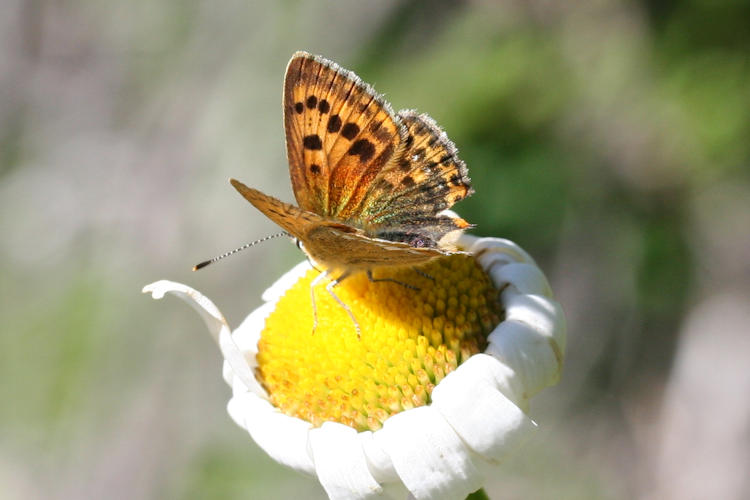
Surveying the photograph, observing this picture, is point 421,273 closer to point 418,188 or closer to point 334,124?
point 418,188

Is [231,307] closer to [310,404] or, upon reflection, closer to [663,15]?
[663,15]

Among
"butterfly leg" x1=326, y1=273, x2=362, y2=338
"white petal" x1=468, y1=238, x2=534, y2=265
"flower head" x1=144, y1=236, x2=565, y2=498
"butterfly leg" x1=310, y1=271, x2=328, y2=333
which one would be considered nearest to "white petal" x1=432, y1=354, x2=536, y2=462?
"flower head" x1=144, y1=236, x2=565, y2=498

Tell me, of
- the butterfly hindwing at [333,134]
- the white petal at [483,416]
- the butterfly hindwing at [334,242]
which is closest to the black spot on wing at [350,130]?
the butterfly hindwing at [333,134]

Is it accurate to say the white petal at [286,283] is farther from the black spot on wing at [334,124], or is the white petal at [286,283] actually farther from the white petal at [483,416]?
the white petal at [483,416]

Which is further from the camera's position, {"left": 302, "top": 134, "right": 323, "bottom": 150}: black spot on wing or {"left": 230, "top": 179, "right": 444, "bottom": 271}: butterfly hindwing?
{"left": 302, "top": 134, "right": 323, "bottom": 150}: black spot on wing

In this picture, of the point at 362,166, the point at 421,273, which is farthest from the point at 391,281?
the point at 362,166

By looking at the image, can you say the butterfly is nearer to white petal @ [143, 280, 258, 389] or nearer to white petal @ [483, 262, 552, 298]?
white petal @ [483, 262, 552, 298]

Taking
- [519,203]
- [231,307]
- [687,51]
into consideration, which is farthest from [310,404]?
[231,307]
